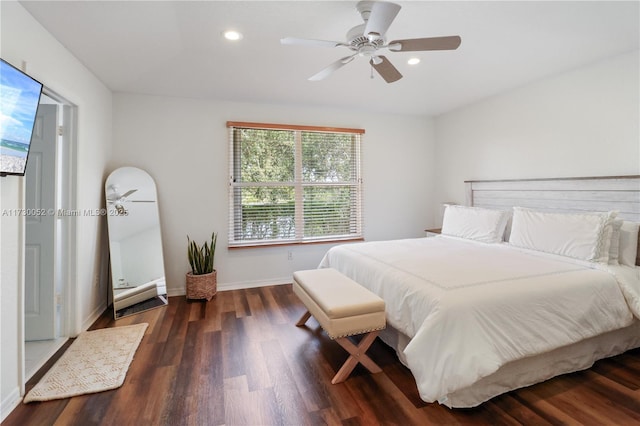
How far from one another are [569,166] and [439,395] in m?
2.80

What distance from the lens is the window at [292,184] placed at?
403 cm

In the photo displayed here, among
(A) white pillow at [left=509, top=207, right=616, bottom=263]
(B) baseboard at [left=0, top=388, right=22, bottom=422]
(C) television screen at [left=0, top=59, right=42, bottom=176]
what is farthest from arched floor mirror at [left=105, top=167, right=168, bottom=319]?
(A) white pillow at [left=509, top=207, right=616, bottom=263]

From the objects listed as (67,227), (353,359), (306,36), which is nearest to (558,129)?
(306,36)

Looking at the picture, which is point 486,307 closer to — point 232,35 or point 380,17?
point 380,17

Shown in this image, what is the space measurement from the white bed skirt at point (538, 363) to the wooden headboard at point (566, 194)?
649 millimetres

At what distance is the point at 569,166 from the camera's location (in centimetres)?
309

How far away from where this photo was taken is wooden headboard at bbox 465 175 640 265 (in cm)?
262

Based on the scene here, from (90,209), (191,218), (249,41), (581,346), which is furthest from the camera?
(191,218)

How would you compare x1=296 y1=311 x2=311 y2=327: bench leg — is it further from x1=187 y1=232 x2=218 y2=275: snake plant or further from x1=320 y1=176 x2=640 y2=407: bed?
x1=187 y1=232 x2=218 y2=275: snake plant

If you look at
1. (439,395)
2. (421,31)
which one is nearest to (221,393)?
(439,395)

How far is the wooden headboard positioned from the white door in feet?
15.0

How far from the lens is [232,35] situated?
2303mm

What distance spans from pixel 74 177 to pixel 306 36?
2.29 m

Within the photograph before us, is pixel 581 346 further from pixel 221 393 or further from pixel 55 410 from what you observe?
pixel 55 410
